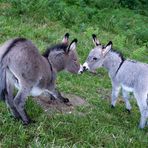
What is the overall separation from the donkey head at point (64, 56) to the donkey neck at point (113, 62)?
0.86 m

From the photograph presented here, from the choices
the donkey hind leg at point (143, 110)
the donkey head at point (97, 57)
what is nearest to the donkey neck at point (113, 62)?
the donkey head at point (97, 57)

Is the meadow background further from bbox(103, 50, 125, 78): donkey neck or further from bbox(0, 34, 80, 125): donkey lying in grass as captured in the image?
bbox(103, 50, 125, 78): donkey neck

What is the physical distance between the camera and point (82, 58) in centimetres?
1198

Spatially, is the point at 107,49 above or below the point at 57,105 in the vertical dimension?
above

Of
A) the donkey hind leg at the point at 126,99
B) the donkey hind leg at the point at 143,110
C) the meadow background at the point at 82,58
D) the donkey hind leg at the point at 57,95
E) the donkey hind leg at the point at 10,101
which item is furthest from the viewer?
the donkey hind leg at the point at 126,99

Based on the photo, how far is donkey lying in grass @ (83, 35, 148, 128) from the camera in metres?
8.66

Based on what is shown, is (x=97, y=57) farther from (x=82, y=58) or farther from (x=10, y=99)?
(x=10, y=99)

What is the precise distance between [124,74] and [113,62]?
0.53 meters

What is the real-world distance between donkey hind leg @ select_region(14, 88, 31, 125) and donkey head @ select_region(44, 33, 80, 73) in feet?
4.49

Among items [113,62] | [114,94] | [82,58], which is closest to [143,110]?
[114,94]

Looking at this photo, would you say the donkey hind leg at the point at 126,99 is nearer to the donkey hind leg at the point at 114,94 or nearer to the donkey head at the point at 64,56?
the donkey hind leg at the point at 114,94

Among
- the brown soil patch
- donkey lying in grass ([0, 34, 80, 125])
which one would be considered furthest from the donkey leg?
the brown soil patch

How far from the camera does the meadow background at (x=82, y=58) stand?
7.32m

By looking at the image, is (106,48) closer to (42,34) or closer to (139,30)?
(42,34)
